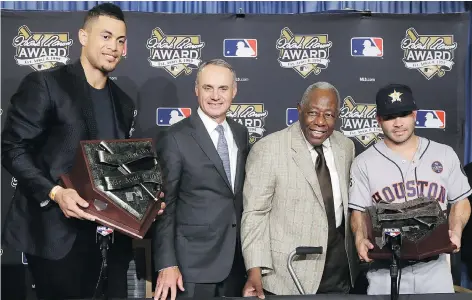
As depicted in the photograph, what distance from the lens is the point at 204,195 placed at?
2885 mm

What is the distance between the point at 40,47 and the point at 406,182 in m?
2.54

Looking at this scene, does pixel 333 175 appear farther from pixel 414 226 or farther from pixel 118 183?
pixel 118 183

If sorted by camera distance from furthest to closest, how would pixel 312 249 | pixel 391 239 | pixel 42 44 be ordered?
pixel 42 44, pixel 312 249, pixel 391 239

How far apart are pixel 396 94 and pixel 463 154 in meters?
1.61

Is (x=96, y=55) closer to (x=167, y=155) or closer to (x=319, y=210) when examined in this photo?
(x=167, y=155)

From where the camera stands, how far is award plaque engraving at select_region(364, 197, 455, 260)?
7.97ft

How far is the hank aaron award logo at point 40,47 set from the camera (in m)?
4.19

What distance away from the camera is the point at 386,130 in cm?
295

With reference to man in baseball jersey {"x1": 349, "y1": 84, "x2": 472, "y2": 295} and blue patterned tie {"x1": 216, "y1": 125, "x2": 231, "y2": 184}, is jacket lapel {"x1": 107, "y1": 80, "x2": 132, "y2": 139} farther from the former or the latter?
man in baseball jersey {"x1": 349, "y1": 84, "x2": 472, "y2": 295}

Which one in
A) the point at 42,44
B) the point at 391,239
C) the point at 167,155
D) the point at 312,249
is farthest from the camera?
the point at 42,44

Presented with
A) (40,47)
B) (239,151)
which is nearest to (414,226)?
(239,151)

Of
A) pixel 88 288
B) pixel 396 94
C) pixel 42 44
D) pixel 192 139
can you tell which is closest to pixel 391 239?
pixel 396 94

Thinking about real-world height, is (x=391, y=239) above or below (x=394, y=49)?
below

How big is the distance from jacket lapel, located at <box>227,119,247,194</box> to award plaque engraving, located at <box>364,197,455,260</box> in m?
0.66
